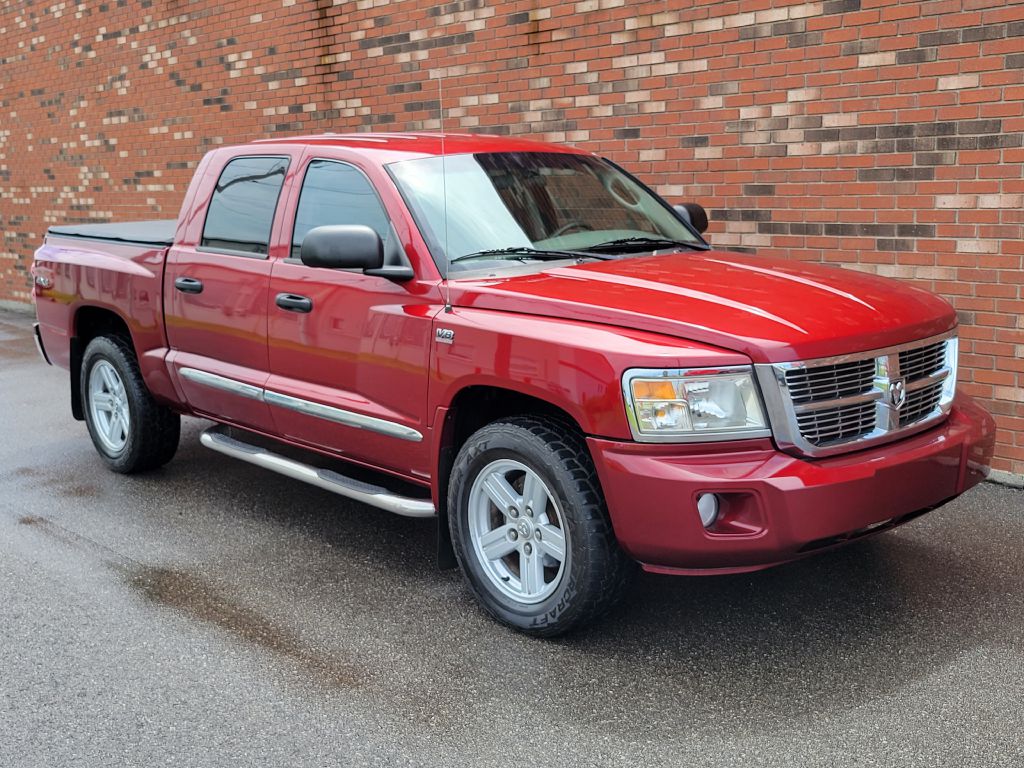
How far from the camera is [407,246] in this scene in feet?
15.0

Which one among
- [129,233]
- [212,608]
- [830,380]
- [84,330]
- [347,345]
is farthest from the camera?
[84,330]

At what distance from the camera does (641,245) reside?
4965 mm

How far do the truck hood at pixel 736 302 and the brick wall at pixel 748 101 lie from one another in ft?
6.08

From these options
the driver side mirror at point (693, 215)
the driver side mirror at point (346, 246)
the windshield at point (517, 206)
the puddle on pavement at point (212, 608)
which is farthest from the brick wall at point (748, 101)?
the puddle on pavement at point (212, 608)

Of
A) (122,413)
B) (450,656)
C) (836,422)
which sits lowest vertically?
(450,656)

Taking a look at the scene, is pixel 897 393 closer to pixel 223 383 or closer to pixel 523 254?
pixel 523 254

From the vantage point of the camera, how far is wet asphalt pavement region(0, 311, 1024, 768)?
3383 mm

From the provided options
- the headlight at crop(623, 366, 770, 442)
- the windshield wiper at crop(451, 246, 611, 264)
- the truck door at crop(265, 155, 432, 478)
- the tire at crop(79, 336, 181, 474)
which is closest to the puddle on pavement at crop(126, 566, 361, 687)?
the truck door at crop(265, 155, 432, 478)

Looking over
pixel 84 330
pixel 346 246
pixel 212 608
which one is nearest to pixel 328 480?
pixel 212 608

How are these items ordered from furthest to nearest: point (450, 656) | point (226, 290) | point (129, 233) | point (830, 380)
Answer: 1. point (129, 233)
2. point (226, 290)
3. point (450, 656)
4. point (830, 380)

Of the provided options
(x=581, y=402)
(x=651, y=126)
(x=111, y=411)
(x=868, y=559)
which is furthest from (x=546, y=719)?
(x=651, y=126)

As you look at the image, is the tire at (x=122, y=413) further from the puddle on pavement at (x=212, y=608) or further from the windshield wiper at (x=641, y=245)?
the windshield wiper at (x=641, y=245)

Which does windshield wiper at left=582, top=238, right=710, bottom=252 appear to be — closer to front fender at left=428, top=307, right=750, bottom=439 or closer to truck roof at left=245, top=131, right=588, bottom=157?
truck roof at left=245, top=131, right=588, bottom=157

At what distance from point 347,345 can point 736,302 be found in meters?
1.71
